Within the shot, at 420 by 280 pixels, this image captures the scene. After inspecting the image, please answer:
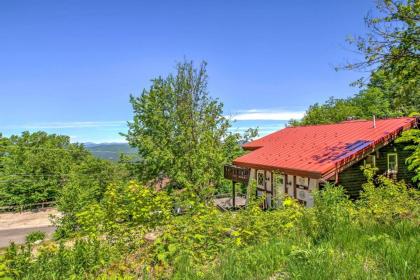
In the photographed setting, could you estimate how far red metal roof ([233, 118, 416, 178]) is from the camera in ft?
49.1

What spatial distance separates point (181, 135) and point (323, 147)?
431 inches

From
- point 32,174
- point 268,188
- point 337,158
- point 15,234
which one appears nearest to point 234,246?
point 337,158

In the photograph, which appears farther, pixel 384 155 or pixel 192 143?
pixel 192 143

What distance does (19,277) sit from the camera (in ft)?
13.7

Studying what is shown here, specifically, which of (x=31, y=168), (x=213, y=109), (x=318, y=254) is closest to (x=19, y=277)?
(x=318, y=254)

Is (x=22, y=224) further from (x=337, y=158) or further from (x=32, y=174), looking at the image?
(x=337, y=158)

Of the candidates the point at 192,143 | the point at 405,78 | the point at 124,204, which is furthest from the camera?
the point at 192,143

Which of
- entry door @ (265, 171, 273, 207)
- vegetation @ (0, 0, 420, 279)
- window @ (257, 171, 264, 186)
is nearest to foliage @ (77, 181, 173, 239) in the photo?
vegetation @ (0, 0, 420, 279)

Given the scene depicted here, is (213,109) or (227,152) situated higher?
(213,109)

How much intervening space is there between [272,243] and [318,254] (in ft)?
3.56

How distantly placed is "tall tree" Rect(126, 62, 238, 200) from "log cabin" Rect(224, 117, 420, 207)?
321 cm

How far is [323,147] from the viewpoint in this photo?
58.0 feet

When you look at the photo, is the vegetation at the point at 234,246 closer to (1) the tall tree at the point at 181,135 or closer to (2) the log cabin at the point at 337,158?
(2) the log cabin at the point at 337,158

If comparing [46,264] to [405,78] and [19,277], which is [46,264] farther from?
[405,78]
